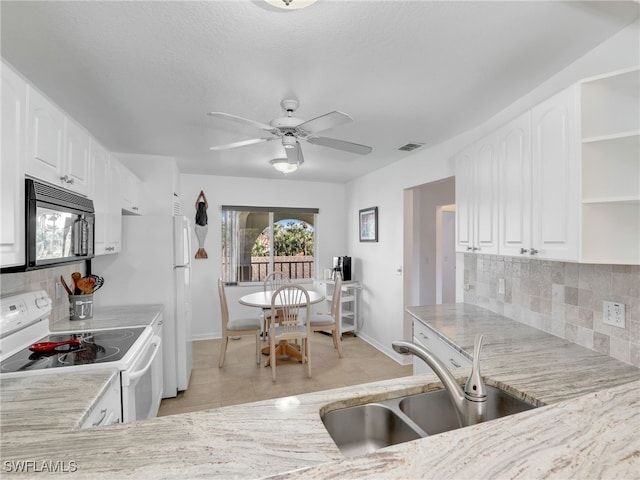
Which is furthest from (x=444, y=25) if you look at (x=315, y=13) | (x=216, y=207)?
(x=216, y=207)

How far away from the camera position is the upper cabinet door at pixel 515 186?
6.07 ft

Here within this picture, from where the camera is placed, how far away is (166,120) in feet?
8.50

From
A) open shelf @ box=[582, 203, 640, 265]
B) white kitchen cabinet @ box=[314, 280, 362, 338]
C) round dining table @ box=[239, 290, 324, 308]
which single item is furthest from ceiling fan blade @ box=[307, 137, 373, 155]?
white kitchen cabinet @ box=[314, 280, 362, 338]

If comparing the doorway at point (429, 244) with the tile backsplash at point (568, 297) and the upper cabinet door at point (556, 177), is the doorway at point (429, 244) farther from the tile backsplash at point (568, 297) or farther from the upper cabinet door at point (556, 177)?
the upper cabinet door at point (556, 177)

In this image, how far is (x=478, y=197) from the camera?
238 cm

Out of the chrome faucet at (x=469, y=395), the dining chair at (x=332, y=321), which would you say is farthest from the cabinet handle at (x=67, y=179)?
the dining chair at (x=332, y=321)

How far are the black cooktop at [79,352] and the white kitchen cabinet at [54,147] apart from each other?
877 mm

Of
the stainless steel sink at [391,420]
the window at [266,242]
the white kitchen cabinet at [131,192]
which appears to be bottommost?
the stainless steel sink at [391,420]

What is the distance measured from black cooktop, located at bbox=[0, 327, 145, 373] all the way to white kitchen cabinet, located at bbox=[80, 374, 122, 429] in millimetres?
155

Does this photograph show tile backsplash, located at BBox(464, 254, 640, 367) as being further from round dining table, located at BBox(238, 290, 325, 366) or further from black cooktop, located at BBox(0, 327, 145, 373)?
black cooktop, located at BBox(0, 327, 145, 373)

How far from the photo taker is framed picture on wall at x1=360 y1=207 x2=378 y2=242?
15.1 ft

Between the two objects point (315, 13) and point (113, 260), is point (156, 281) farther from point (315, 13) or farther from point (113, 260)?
point (315, 13)

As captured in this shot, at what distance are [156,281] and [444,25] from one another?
114 inches

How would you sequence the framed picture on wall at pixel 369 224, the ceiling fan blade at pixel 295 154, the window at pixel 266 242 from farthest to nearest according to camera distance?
the window at pixel 266 242 → the framed picture on wall at pixel 369 224 → the ceiling fan blade at pixel 295 154
